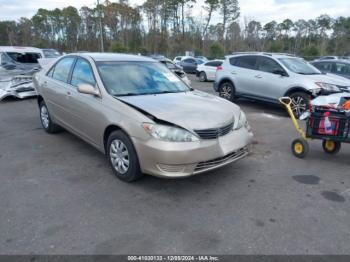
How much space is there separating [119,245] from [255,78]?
284 inches

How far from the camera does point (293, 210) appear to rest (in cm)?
306

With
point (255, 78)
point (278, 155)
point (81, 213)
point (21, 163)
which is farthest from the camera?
point (255, 78)

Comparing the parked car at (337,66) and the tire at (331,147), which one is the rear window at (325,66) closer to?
the parked car at (337,66)

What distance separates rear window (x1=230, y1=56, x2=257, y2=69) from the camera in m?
8.84

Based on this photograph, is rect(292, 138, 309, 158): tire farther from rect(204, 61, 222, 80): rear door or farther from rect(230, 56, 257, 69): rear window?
rect(204, 61, 222, 80): rear door

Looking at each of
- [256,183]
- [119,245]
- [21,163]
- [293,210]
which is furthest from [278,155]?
[21,163]

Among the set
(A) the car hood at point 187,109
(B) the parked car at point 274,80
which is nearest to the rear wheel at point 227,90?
(B) the parked car at point 274,80

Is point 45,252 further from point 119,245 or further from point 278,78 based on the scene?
point 278,78

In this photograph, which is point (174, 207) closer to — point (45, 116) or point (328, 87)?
point (45, 116)

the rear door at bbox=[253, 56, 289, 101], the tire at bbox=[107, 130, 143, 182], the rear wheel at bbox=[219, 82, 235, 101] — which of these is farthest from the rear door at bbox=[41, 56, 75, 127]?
the rear wheel at bbox=[219, 82, 235, 101]

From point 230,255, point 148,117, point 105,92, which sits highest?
point 105,92

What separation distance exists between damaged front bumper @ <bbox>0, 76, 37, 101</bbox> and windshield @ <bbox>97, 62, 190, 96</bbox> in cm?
692

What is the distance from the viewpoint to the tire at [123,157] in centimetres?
341

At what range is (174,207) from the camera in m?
3.12
